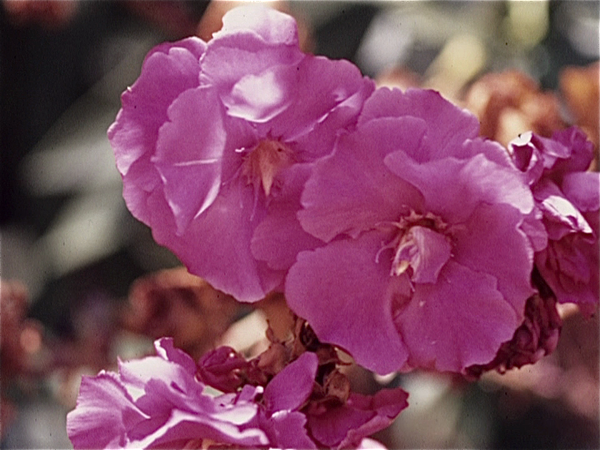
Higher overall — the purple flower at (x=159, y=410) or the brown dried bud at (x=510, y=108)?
the purple flower at (x=159, y=410)

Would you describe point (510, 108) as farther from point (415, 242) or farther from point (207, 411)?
point (207, 411)

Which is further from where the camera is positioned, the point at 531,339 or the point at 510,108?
the point at 510,108

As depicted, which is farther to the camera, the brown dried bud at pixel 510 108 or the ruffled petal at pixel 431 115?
the brown dried bud at pixel 510 108

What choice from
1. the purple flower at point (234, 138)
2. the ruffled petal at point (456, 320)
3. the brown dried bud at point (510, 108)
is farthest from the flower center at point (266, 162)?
the brown dried bud at point (510, 108)

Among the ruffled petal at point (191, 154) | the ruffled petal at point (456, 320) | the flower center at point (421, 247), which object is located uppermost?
the ruffled petal at point (191, 154)

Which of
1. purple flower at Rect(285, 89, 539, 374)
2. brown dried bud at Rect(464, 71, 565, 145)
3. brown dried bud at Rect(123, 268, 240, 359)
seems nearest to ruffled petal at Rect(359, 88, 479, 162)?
purple flower at Rect(285, 89, 539, 374)

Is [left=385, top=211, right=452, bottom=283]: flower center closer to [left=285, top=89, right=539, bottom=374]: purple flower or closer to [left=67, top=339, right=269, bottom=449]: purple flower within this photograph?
[left=285, top=89, right=539, bottom=374]: purple flower

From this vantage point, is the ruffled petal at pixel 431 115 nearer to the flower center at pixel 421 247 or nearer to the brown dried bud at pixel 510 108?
the flower center at pixel 421 247

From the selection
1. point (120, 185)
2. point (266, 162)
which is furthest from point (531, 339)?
point (120, 185)
